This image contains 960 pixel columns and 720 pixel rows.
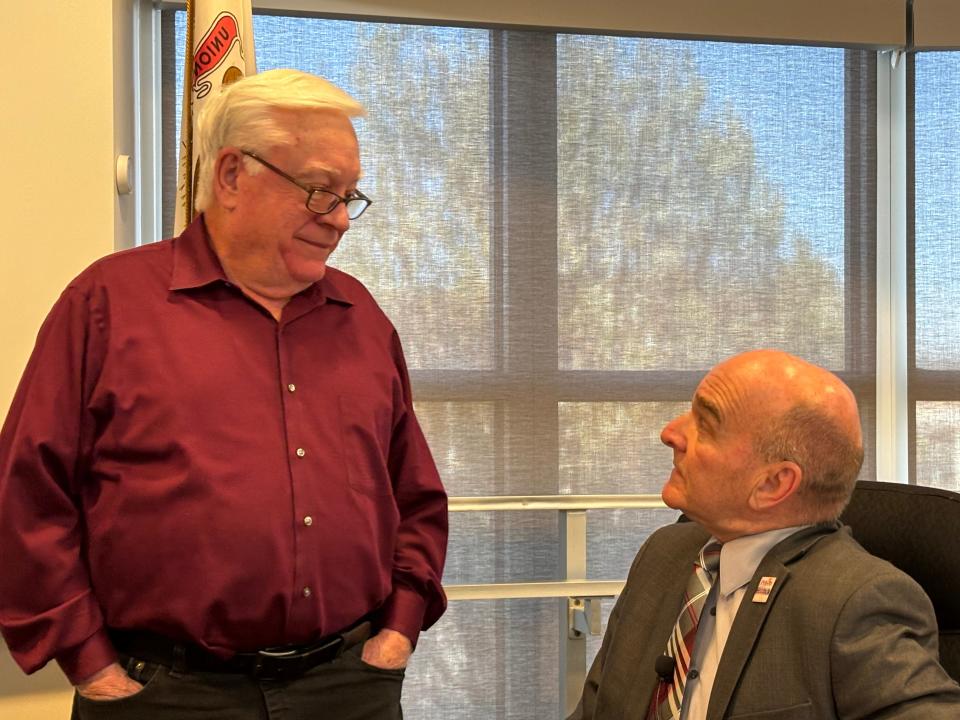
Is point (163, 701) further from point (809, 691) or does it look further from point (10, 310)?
point (10, 310)

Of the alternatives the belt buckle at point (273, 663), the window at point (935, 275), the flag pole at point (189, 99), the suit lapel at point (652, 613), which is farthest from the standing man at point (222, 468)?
the window at point (935, 275)

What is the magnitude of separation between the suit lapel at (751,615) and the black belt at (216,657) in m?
0.60

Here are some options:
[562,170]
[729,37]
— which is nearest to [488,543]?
[562,170]

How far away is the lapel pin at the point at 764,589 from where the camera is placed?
60.9 inches

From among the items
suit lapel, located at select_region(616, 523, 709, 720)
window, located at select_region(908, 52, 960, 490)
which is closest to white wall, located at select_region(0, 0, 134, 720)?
suit lapel, located at select_region(616, 523, 709, 720)

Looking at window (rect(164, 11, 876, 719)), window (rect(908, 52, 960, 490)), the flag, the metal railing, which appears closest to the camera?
the flag

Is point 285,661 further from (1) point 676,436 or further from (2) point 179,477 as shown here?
(1) point 676,436

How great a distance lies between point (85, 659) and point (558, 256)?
2.20m

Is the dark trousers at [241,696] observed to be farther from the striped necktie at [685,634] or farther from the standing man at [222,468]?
the striped necktie at [685,634]

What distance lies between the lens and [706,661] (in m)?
1.62

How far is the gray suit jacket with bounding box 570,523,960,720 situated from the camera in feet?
4.56

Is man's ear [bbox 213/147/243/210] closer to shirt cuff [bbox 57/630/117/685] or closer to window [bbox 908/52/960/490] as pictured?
shirt cuff [bbox 57/630/117/685]

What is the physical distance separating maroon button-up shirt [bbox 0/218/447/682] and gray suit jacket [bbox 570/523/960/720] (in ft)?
1.83

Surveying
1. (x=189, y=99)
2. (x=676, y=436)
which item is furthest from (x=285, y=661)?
(x=189, y=99)
